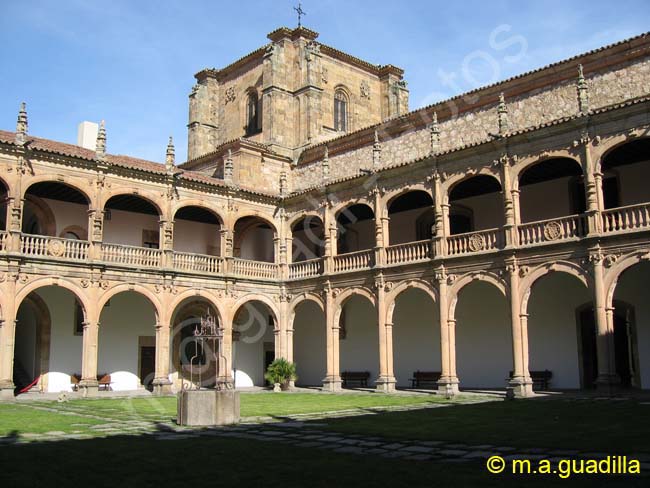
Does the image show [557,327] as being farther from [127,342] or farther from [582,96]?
[127,342]

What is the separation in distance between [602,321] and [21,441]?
1538cm

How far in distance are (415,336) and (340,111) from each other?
14.5m

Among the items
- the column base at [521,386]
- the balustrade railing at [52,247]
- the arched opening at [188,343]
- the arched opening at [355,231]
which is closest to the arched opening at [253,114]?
the arched opening at [355,231]

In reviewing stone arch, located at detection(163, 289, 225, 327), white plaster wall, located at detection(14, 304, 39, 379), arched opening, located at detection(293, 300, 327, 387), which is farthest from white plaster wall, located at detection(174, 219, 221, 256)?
white plaster wall, located at detection(14, 304, 39, 379)

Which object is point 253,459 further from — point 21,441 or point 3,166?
point 3,166

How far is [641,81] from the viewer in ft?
71.4

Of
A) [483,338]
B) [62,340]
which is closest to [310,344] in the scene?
[483,338]

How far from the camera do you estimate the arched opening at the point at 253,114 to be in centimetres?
3762

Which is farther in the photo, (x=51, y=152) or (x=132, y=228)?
(x=132, y=228)

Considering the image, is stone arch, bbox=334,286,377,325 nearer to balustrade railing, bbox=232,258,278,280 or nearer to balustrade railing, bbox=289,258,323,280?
balustrade railing, bbox=289,258,323,280

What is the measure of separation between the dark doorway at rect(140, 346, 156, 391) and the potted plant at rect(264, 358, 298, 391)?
4.75 meters

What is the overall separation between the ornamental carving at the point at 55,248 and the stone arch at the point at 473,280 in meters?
13.3

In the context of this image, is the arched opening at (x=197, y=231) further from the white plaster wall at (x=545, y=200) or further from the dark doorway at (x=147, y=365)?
the white plaster wall at (x=545, y=200)

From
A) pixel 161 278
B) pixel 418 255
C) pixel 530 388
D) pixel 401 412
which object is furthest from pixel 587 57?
pixel 161 278
